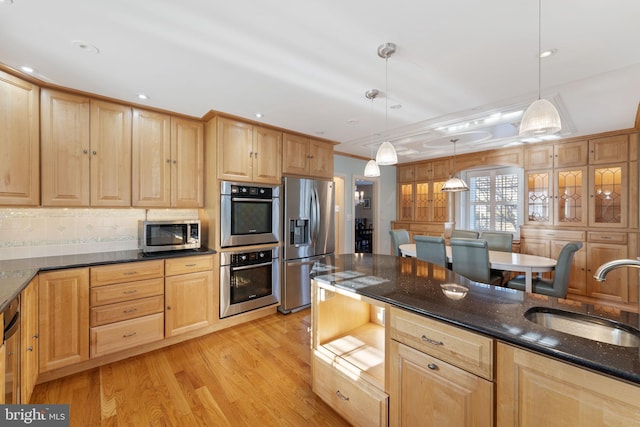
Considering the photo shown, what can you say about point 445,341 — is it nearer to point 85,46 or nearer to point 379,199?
point 85,46

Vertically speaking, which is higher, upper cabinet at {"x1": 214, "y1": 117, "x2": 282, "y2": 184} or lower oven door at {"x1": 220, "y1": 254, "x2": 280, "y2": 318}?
upper cabinet at {"x1": 214, "y1": 117, "x2": 282, "y2": 184}

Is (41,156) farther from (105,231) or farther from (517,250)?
(517,250)

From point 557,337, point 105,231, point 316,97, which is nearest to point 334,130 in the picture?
point 316,97

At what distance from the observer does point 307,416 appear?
1.73 m

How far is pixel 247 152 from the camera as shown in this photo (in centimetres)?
313

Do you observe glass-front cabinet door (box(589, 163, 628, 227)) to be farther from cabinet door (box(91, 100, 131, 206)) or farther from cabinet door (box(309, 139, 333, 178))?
cabinet door (box(91, 100, 131, 206))

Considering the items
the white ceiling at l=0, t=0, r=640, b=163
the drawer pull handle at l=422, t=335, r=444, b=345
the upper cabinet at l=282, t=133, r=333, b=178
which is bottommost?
the drawer pull handle at l=422, t=335, r=444, b=345

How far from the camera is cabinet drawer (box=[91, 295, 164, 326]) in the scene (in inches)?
88.4

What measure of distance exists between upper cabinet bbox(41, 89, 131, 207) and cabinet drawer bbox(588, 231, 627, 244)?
5.91 m

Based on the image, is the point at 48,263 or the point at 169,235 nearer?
the point at 48,263

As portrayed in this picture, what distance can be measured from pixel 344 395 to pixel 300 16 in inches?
87.2

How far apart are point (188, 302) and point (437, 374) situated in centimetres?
243

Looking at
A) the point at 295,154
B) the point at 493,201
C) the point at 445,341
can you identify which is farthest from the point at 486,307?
the point at 493,201

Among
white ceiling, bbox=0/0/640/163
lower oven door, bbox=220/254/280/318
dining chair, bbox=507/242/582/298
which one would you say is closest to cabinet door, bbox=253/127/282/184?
white ceiling, bbox=0/0/640/163
